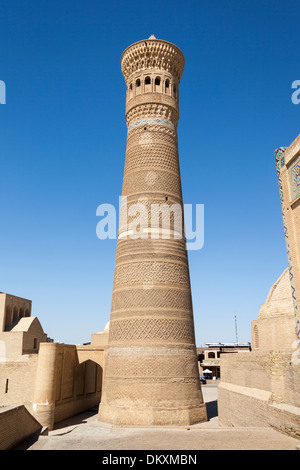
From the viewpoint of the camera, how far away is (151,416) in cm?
1249

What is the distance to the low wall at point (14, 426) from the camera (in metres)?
7.46

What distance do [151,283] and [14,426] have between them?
22.2ft

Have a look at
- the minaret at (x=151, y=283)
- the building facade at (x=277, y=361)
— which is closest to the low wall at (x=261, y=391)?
the building facade at (x=277, y=361)

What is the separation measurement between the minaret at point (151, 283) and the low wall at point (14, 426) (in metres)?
4.47

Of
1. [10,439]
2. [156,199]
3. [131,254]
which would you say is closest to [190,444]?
[10,439]

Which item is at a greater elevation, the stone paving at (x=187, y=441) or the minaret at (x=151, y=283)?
the minaret at (x=151, y=283)

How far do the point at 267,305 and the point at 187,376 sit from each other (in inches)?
185

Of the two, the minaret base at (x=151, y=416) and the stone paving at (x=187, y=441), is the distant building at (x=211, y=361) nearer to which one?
the minaret base at (x=151, y=416)

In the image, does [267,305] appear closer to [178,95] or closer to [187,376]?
[187,376]

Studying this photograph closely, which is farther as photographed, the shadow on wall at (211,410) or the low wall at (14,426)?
the shadow on wall at (211,410)

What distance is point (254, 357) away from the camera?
39.1 ft

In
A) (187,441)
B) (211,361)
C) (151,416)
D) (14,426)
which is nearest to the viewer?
(187,441)

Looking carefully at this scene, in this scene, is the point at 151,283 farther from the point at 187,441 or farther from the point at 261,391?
the point at 187,441

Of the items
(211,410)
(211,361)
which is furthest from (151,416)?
(211,361)
